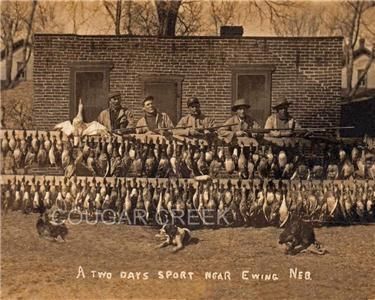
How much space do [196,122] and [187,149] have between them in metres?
0.32

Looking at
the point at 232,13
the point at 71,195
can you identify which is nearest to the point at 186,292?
the point at 71,195

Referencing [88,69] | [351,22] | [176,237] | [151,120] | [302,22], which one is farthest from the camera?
[88,69]

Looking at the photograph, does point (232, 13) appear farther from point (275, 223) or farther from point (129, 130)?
point (275, 223)

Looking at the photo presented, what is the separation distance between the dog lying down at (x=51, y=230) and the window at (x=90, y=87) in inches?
48.7

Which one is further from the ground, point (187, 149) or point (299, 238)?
point (187, 149)

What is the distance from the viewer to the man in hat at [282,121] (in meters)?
8.23

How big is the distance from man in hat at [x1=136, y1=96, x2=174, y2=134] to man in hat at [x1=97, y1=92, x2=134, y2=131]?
0.43 ft

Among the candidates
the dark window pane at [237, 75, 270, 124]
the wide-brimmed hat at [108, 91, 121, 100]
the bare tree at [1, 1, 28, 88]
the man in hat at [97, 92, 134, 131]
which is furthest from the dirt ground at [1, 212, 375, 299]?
the bare tree at [1, 1, 28, 88]

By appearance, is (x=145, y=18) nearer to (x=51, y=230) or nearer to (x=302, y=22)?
(x=302, y=22)

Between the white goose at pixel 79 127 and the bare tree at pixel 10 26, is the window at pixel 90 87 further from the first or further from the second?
the bare tree at pixel 10 26

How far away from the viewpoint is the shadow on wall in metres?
8.59

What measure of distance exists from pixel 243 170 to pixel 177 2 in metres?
2.02

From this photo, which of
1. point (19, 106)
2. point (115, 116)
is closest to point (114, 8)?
point (115, 116)

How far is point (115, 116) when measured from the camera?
8430 mm
